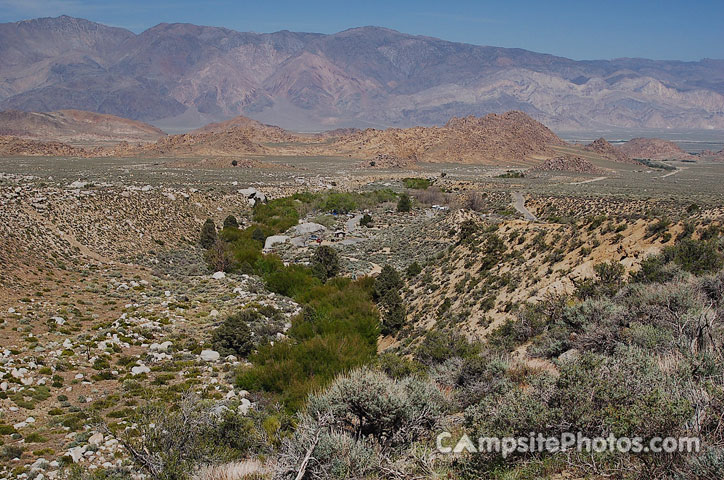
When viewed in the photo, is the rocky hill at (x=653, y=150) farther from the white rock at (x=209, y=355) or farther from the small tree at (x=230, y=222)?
the white rock at (x=209, y=355)

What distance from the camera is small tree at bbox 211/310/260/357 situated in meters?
17.0

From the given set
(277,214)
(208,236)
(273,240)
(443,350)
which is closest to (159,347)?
(443,350)

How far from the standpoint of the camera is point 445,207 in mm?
54094

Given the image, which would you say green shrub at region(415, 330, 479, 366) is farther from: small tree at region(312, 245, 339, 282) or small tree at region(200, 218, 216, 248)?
small tree at region(200, 218, 216, 248)

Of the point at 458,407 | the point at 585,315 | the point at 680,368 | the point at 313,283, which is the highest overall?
the point at 680,368

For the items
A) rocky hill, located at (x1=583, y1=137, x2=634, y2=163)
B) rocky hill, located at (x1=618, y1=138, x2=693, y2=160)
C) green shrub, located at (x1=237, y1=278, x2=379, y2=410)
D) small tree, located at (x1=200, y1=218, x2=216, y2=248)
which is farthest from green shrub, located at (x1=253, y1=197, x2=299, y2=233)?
rocky hill, located at (x1=618, y1=138, x2=693, y2=160)

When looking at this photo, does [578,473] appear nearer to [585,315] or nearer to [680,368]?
[680,368]

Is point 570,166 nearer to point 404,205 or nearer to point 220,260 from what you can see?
point 404,205

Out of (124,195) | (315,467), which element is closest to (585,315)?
(315,467)

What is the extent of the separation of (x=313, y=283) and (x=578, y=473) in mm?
21911

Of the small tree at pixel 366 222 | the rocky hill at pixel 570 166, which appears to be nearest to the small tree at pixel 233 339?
the small tree at pixel 366 222

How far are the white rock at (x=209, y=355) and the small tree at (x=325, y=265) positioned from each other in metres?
12.0

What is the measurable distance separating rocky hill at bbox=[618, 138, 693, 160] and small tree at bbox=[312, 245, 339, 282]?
6795 inches

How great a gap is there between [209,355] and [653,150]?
201 metres
